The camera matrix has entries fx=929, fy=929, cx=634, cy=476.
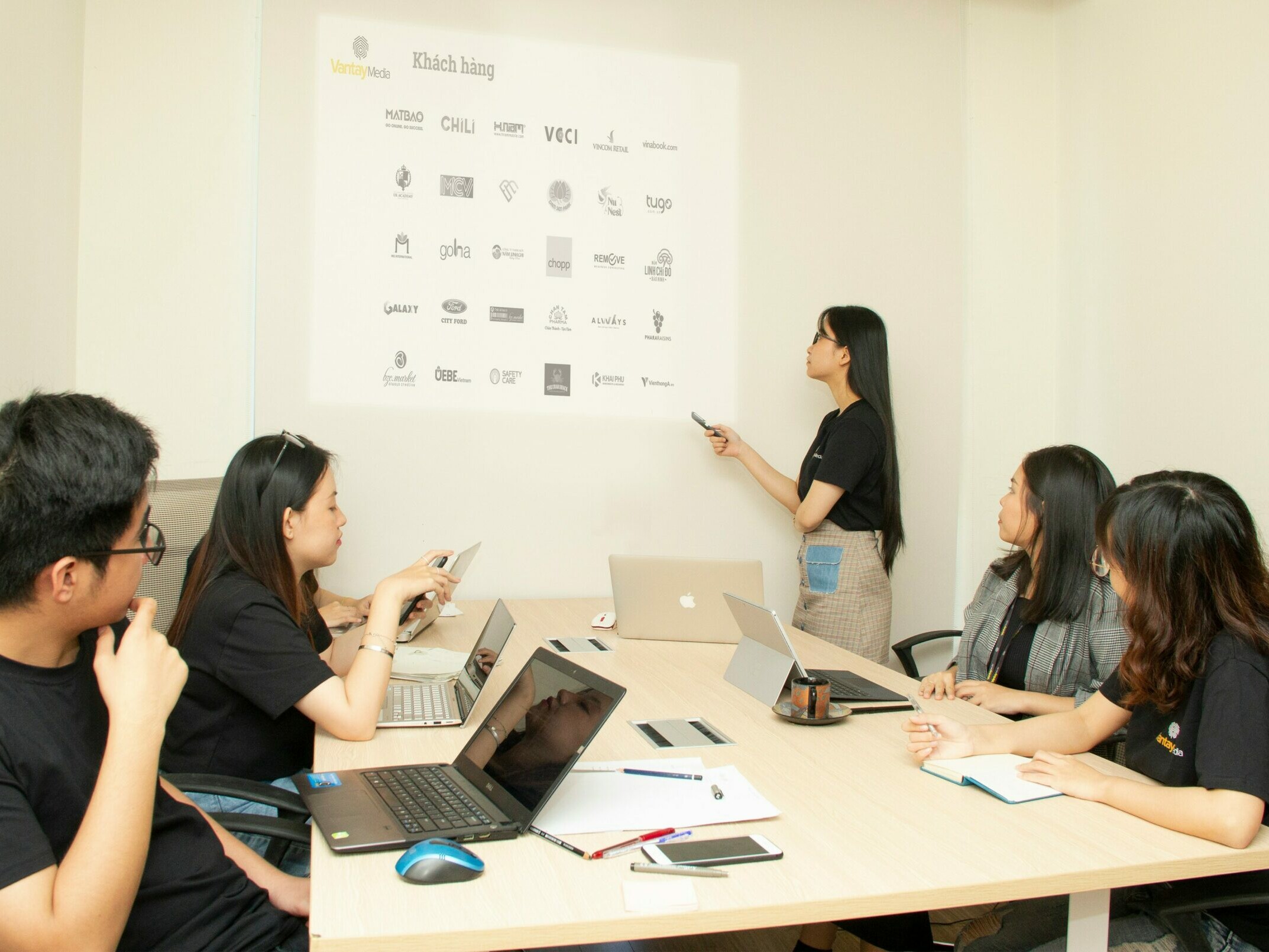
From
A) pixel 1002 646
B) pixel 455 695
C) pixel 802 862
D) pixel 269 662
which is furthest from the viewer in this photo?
pixel 1002 646

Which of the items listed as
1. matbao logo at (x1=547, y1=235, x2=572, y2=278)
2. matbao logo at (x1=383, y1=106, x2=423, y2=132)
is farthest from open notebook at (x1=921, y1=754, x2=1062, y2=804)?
matbao logo at (x1=383, y1=106, x2=423, y2=132)

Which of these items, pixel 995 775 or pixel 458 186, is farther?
pixel 458 186

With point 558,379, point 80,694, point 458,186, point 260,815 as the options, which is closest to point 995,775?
point 260,815

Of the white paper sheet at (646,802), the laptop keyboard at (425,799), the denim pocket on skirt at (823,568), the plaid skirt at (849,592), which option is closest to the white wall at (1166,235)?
the plaid skirt at (849,592)

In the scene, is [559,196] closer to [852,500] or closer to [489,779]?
[852,500]

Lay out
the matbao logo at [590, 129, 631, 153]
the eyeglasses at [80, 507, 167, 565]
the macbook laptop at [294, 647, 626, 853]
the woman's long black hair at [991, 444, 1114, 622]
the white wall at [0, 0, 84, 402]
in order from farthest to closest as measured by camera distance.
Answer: the matbao logo at [590, 129, 631, 153], the white wall at [0, 0, 84, 402], the woman's long black hair at [991, 444, 1114, 622], the macbook laptop at [294, 647, 626, 853], the eyeglasses at [80, 507, 167, 565]

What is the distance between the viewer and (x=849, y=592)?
10.4 feet

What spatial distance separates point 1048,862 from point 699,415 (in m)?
2.47

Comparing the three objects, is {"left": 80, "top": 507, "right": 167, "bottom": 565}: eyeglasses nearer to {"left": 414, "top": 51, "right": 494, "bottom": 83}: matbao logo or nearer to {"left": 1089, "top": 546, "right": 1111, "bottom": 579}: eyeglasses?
{"left": 1089, "top": 546, "right": 1111, "bottom": 579}: eyeglasses

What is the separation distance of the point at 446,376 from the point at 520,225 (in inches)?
24.1

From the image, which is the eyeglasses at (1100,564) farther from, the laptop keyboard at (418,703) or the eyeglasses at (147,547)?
the eyeglasses at (147,547)

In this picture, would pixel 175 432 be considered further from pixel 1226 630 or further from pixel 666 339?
pixel 1226 630

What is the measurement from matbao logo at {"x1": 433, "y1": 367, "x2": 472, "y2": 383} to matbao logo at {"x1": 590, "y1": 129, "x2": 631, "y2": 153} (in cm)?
99

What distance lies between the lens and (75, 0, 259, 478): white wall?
300cm
